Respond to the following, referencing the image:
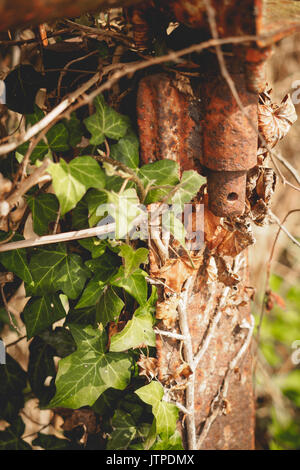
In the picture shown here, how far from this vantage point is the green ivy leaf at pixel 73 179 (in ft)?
2.29

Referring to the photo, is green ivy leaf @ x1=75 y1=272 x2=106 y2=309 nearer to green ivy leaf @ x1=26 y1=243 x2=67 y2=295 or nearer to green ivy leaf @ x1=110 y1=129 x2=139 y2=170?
green ivy leaf @ x1=26 y1=243 x2=67 y2=295

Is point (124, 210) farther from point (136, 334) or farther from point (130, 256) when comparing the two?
point (136, 334)

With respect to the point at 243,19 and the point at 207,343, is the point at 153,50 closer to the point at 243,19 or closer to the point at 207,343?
the point at 243,19

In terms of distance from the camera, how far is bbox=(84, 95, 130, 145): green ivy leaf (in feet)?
2.66

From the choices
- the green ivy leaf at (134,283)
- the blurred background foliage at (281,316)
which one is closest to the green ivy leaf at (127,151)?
the green ivy leaf at (134,283)

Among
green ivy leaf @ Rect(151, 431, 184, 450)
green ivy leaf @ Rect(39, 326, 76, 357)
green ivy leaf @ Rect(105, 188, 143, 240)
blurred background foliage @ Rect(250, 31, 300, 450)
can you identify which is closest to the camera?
green ivy leaf @ Rect(105, 188, 143, 240)

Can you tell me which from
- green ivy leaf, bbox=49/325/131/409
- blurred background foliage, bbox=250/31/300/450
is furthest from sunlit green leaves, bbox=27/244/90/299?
blurred background foliage, bbox=250/31/300/450

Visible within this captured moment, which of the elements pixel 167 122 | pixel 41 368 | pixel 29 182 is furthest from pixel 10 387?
pixel 167 122

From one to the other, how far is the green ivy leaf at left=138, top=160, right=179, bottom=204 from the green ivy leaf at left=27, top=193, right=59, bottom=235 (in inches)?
7.8

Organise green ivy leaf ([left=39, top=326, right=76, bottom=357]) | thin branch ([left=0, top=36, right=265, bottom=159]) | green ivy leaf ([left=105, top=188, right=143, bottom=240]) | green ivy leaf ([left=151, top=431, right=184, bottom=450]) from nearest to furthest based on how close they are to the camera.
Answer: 1. thin branch ([left=0, top=36, right=265, bottom=159])
2. green ivy leaf ([left=105, top=188, right=143, bottom=240])
3. green ivy leaf ([left=151, top=431, right=184, bottom=450])
4. green ivy leaf ([left=39, top=326, right=76, bottom=357])

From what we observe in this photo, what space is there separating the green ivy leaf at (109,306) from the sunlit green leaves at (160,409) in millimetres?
171

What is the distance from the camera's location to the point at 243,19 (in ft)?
2.03

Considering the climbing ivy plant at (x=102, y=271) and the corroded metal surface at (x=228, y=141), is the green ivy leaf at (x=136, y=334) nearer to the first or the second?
the climbing ivy plant at (x=102, y=271)

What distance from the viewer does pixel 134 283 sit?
0.86 metres
